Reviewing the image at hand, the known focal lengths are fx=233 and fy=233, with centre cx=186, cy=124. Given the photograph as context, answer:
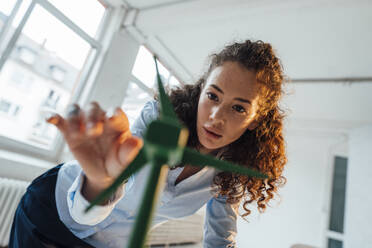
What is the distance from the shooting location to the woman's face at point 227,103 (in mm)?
751

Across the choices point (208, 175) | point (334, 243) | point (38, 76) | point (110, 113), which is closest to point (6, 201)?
point (38, 76)

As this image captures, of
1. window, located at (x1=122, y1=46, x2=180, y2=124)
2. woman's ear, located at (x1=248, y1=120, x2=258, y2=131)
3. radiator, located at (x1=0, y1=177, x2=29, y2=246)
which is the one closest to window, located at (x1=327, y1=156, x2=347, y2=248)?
window, located at (x1=122, y1=46, x2=180, y2=124)

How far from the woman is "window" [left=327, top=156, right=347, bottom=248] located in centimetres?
422

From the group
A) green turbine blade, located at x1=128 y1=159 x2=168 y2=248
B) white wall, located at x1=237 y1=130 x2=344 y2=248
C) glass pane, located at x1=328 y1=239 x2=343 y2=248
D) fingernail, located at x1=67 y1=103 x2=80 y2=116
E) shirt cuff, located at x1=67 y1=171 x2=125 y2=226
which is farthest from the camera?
white wall, located at x1=237 y1=130 x2=344 y2=248

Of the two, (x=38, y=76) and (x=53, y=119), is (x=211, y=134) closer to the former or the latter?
(x=53, y=119)

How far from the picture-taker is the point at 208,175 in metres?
1.00

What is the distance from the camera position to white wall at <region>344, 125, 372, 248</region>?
3629 millimetres

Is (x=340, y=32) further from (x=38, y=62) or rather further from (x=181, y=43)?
(x=38, y=62)

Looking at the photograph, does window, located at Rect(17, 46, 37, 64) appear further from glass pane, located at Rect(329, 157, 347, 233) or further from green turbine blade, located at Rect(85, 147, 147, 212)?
glass pane, located at Rect(329, 157, 347, 233)

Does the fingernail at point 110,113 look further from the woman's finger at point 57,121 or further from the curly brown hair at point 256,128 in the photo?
the curly brown hair at point 256,128

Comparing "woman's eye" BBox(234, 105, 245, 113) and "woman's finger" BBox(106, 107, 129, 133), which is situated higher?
"woman's eye" BBox(234, 105, 245, 113)

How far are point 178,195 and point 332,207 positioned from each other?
4628 millimetres

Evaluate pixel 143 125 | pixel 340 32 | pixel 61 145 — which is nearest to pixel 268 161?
pixel 143 125

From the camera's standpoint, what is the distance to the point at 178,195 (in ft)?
3.09
